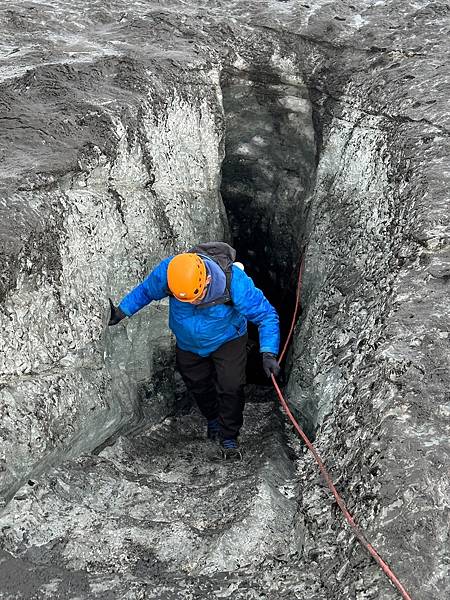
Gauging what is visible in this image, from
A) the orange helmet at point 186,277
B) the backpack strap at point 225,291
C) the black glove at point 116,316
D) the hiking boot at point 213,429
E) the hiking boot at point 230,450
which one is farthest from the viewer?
the hiking boot at point 213,429

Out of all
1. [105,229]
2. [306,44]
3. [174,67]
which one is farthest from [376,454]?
[306,44]

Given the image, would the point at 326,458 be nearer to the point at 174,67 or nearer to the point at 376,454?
→ the point at 376,454

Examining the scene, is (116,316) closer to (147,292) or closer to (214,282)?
(147,292)

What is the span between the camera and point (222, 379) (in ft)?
19.3

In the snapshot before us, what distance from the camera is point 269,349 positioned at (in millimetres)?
5469

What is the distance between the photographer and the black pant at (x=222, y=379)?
580 centimetres

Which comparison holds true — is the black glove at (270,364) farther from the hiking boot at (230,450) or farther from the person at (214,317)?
the hiking boot at (230,450)

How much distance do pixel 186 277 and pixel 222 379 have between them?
1379mm

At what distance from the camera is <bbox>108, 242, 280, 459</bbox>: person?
200 inches

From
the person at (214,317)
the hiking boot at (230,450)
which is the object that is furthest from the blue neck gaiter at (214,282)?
the hiking boot at (230,450)

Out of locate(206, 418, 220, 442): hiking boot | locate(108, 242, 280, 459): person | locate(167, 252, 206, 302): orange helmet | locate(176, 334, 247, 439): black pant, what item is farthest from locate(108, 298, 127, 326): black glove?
locate(206, 418, 220, 442): hiking boot

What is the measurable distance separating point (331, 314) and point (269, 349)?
946mm

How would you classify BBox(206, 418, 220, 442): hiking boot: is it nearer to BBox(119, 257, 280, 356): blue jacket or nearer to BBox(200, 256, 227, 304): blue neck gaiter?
BBox(119, 257, 280, 356): blue jacket

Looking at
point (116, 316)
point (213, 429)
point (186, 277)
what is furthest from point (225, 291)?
point (213, 429)
